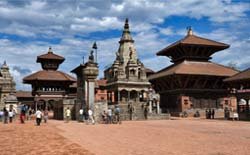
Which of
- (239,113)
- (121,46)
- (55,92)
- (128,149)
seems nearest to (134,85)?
(121,46)

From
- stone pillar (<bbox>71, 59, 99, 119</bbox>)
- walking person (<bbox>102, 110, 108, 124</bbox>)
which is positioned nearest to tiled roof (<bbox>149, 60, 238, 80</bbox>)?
stone pillar (<bbox>71, 59, 99, 119</bbox>)

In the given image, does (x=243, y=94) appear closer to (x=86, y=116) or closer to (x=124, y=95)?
(x=86, y=116)

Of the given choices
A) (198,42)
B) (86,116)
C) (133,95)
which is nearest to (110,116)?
(86,116)

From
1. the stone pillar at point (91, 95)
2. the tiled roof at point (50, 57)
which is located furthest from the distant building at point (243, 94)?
the tiled roof at point (50, 57)

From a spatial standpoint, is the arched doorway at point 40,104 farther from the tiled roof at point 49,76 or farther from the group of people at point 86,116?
the group of people at point 86,116

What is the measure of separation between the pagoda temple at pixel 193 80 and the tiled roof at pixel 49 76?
48.0 ft

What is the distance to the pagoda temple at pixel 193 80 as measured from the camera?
162ft

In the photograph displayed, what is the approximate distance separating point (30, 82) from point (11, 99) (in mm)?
18281

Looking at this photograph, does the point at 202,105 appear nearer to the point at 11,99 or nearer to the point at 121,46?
the point at 121,46

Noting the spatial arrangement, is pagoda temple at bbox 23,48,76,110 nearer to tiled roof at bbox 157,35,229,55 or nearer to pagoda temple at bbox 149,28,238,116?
pagoda temple at bbox 149,28,238,116

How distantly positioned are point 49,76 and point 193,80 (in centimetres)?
2440

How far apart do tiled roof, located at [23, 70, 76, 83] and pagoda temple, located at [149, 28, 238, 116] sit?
1462 cm

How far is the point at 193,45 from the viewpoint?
Result: 174ft

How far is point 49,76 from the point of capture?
6078 cm
